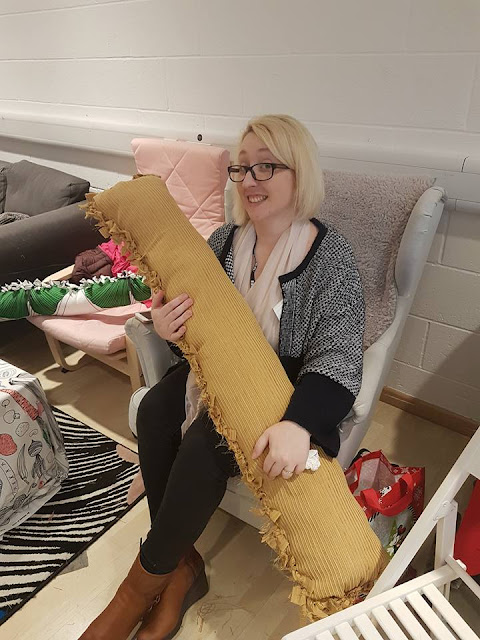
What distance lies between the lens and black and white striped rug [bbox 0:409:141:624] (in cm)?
142

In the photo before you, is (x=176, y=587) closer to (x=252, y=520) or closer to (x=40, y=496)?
(x=252, y=520)

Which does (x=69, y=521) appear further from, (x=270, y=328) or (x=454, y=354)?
(x=454, y=354)

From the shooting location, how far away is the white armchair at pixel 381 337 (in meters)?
1.14

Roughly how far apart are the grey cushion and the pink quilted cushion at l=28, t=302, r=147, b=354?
786mm

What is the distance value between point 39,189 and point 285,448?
2182mm

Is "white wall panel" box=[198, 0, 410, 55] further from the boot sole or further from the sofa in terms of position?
the boot sole

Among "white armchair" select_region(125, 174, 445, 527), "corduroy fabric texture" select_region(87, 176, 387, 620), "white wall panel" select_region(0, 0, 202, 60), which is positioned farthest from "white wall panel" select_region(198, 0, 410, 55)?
"corduroy fabric texture" select_region(87, 176, 387, 620)

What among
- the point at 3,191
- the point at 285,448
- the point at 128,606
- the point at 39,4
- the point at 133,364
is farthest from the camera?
the point at 3,191

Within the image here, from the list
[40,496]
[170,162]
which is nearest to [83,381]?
[40,496]

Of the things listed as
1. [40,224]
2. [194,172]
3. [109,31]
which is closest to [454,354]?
[194,172]

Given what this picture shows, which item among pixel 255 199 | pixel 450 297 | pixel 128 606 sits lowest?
pixel 128 606

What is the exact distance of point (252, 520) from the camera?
1.35m

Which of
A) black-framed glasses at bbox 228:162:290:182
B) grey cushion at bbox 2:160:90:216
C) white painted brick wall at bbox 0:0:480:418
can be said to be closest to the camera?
black-framed glasses at bbox 228:162:290:182

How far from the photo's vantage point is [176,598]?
126 centimetres
